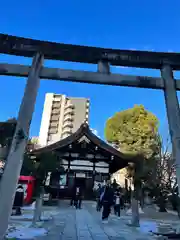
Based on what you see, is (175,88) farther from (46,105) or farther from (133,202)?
(46,105)

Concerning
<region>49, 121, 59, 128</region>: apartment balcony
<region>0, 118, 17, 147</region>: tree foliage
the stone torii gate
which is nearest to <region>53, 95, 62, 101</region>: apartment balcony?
<region>49, 121, 59, 128</region>: apartment balcony

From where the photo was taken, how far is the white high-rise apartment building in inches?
2598

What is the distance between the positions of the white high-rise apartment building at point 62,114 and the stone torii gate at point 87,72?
59.1 meters

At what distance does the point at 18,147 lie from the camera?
15.1 feet

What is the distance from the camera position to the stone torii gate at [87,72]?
202 inches

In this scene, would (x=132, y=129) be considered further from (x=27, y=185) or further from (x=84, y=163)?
(x=27, y=185)

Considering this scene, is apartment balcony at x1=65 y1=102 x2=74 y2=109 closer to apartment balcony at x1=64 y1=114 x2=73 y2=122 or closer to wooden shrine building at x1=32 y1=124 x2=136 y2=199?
apartment balcony at x1=64 y1=114 x2=73 y2=122

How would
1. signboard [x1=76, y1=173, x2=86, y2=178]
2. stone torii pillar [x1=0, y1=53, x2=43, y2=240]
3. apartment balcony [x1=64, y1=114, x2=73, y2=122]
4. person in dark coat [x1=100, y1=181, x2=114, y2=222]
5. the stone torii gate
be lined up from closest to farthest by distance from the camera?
stone torii pillar [x1=0, y1=53, x2=43, y2=240], the stone torii gate, person in dark coat [x1=100, y1=181, x2=114, y2=222], signboard [x1=76, y1=173, x2=86, y2=178], apartment balcony [x1=64, y1=114, x2=73, y2=122]

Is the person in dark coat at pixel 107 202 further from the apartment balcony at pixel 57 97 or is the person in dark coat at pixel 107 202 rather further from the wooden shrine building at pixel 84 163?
the apartment balcony at pixel 57 97

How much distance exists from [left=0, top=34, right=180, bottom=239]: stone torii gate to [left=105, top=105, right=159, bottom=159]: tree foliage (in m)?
18.0

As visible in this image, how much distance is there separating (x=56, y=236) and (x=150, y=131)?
2081 centimetres

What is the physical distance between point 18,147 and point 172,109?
3685mm

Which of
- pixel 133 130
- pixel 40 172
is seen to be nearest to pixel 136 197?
pixel 40 172

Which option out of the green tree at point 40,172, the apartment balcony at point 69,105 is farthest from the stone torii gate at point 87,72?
the apartment balcony at point 69,105
